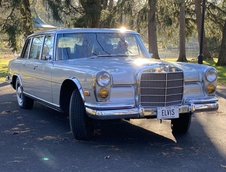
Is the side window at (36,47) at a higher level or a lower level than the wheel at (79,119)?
higher

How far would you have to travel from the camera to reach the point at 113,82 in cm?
661

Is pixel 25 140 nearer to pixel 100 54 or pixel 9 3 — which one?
pixel 100 54

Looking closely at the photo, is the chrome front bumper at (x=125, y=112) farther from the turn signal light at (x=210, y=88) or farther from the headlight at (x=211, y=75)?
the headlight at (x=211, y=75)

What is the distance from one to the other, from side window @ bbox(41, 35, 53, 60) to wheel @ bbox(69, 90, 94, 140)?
173cm

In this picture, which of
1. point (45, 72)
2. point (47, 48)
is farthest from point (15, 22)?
point (45, 72)

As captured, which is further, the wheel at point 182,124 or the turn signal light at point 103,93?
the wheel at point 182,124

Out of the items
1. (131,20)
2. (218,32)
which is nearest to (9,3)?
(131,20)

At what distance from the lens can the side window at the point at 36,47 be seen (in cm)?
951

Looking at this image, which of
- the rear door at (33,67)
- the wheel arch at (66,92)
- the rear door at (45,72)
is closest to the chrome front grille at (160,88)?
the wheel arch at (66,92)

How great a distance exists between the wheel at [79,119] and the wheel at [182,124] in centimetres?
165

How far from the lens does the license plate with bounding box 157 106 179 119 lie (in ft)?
22.0

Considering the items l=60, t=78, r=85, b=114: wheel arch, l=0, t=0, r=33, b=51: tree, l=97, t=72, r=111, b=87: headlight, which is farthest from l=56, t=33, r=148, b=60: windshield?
l=0, t=0, r=33, b=51: tree

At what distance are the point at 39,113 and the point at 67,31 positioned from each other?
2.35 metres

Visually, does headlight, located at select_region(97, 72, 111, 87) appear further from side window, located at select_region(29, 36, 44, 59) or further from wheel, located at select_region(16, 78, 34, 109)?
wheel, located at select_region(16, 78, 34, 109)
